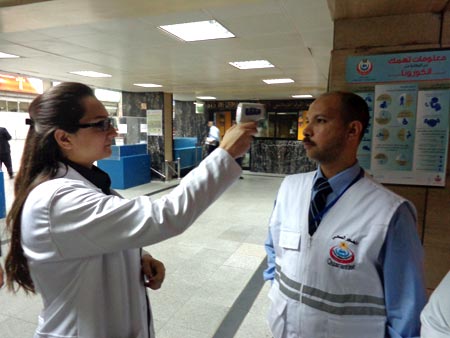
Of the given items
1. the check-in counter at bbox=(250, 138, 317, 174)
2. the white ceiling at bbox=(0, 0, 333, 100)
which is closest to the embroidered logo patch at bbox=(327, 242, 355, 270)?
the white ceiling at bbox=(0, 0, 333, 100)

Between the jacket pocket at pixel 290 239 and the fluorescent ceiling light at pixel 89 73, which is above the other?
the fluorescent ceiling light at pixel 89 73

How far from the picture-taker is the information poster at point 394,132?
4.77 ft

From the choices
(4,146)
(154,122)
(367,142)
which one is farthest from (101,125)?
(4,146)

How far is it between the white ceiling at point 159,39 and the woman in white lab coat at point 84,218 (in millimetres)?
1551

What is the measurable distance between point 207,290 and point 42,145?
2.37 m

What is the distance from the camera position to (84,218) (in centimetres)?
77

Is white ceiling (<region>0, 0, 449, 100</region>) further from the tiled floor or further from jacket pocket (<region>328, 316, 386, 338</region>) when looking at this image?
the tiled floor

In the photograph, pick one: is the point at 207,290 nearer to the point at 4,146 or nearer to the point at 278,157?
the point at 4,146

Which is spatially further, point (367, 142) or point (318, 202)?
point (367, 142)

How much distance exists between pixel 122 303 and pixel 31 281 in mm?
324

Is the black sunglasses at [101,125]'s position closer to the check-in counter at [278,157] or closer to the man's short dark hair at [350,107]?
the man's short dark hair at [350,107]

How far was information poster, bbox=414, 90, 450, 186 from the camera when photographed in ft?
4.64

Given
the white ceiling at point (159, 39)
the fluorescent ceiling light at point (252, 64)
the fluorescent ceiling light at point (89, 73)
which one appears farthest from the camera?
the fluorescent ceiling light at point (89, 73)

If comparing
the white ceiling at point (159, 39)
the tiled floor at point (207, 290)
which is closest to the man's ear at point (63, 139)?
the white ceiling at point (159, 39)
